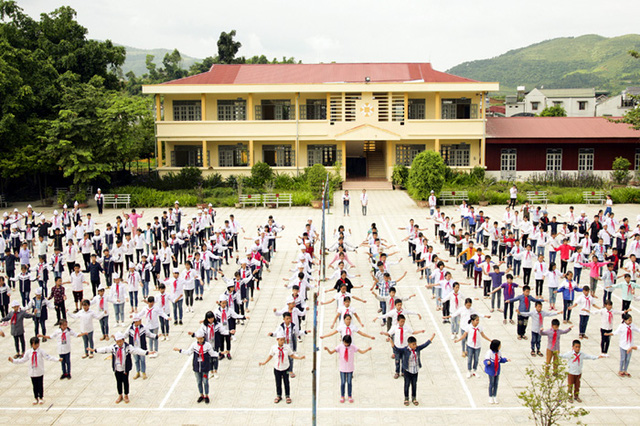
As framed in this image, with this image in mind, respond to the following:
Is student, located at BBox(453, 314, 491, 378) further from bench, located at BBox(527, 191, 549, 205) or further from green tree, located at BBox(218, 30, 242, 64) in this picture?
green tree, located at BBox(218, 30, 242, 64)

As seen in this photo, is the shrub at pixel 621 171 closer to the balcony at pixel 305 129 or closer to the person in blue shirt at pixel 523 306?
the balcony at pixel 305 129

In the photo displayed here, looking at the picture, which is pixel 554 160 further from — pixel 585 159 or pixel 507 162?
pixel 507 162

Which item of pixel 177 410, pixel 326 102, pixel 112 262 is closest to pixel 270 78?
pixel 326 102

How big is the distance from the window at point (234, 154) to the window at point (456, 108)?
13961mm

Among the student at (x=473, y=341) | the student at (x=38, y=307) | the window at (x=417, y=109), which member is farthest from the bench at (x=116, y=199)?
the student at (x=473, y=341)

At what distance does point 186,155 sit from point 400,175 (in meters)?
14.9

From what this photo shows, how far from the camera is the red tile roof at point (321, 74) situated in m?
44.0

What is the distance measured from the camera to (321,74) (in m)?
45.9

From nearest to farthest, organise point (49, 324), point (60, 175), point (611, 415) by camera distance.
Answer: point (611, 415), point (49, 324), point (60, 175)

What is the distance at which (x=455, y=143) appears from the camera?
4328cm

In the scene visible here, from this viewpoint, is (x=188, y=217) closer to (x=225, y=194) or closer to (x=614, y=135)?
(x=225, y=194)

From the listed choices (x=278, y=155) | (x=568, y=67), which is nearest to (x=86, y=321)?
(x=278, y=155)

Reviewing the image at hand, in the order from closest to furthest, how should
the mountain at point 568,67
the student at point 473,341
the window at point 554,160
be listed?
the student at point 473,341, the window at point 554,160, the mountain at point 568,67

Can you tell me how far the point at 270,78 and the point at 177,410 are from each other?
35236 mm
